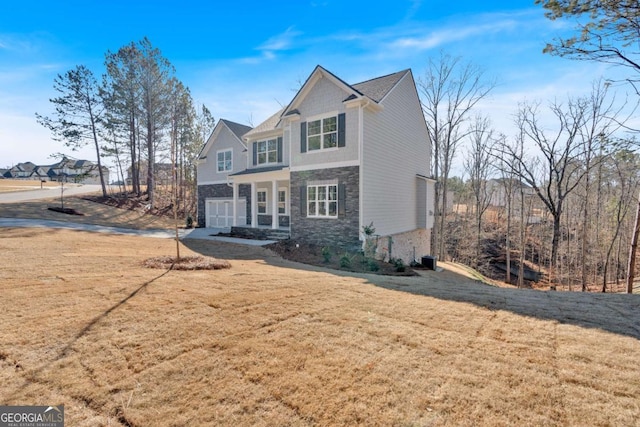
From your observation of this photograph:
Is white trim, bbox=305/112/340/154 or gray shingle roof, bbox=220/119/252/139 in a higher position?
gray shingle roof, bbox=220/119/252/139

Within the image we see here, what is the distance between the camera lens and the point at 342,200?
501 inches

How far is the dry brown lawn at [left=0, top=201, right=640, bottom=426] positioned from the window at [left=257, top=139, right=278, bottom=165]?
43.1 ft

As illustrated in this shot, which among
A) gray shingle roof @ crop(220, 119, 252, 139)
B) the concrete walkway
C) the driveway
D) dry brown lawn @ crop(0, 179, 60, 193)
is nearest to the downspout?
the concrete walkway

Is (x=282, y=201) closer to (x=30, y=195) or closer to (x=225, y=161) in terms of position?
(x=225, y=161)

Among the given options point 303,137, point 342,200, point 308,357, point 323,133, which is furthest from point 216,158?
point 308,357

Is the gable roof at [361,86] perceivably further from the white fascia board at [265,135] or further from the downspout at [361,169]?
the white fascia board at [265,135]

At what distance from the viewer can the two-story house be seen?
1259 cm

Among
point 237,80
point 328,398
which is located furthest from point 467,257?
point 328,398

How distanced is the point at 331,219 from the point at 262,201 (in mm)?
7067

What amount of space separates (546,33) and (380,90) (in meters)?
6.80

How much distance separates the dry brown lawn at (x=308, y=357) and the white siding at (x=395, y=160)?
26.8 feet

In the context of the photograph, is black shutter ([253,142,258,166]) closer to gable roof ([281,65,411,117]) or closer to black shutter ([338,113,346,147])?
gable roof ([281,65,411,117])

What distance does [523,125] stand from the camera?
18172mm

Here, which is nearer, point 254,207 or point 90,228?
point 90,228
